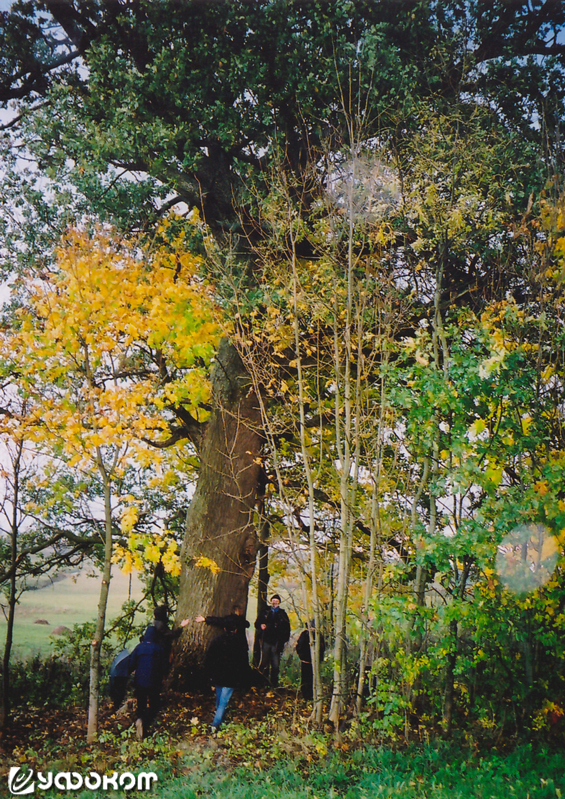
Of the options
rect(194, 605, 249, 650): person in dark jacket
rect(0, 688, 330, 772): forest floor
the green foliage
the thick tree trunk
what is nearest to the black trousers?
rect(0, 688, 330, 772): forest floor

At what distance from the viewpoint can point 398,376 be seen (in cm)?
497

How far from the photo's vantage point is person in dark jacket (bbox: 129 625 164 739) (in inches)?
238

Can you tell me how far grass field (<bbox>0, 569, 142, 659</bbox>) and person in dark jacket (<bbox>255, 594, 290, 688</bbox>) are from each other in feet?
A: 14.4

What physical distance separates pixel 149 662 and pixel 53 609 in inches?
511

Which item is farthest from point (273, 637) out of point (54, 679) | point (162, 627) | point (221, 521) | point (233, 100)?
point (233, 100)

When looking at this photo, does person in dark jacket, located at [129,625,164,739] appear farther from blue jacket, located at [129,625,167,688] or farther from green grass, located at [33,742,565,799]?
green grass, located at [33,742,565,799]

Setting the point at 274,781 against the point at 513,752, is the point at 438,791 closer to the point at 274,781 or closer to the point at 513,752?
the point at 513,752

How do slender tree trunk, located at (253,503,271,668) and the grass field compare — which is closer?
slender tree trunk, located at (253,503,271,668)

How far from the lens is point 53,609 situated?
17.0 metres

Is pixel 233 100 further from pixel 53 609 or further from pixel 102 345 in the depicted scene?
pixel 53 609

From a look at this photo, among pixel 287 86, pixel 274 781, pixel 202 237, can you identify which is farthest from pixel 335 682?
pixel 287 86

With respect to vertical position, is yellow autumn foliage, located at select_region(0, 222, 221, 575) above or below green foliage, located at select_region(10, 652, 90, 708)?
above

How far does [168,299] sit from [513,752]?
6163 mm

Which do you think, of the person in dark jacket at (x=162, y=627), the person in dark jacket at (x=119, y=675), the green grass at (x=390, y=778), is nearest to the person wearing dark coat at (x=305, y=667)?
the person in dark jacket at (x=162, y=627)
